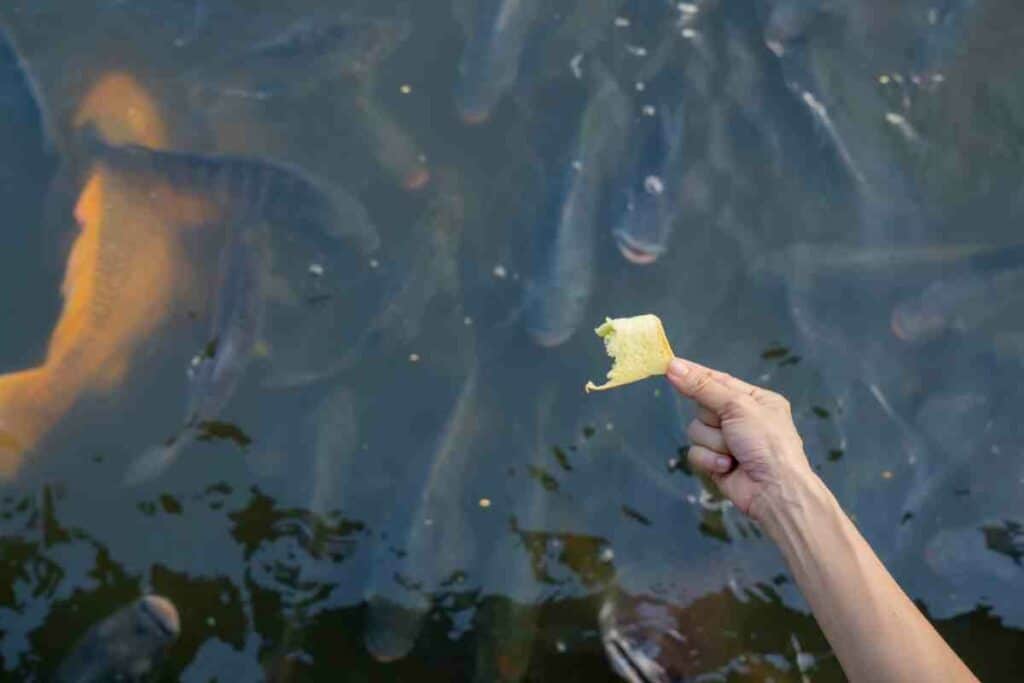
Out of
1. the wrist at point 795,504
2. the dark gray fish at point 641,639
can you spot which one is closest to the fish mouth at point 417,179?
the dark gray fish at point 641,639

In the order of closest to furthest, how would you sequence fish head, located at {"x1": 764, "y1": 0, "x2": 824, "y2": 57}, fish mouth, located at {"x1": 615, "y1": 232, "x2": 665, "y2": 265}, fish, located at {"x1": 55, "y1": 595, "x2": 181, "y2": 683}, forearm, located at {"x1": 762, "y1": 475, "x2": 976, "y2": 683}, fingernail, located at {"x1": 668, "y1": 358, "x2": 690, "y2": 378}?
forearm, located at {"x1": 762, "y1": 475, "x2": 976, "y2": 683}
fingernail, located at {"x1": 668, "y1": 358, "x2": 690, "y2": 378}
fish, located at {"x1": 55, "y1": 595, "x2": 181, "y2": 683}
fish mouth, located at {"x1": 615, "y1": 232, "x2": 665, "y2": 265}
fish head, located at {"x1": 764, "y1": 0, "x2": 824, "y2": 57}

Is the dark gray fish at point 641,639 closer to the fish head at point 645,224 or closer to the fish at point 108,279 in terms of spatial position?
the fish head at point 645,224

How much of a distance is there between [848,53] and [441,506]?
1415 millimetres

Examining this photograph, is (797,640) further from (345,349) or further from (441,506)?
(345,349)

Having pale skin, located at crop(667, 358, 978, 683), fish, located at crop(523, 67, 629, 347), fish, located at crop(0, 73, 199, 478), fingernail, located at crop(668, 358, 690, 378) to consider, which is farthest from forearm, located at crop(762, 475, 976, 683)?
fish, located at crop(0, 73, 199, 478)

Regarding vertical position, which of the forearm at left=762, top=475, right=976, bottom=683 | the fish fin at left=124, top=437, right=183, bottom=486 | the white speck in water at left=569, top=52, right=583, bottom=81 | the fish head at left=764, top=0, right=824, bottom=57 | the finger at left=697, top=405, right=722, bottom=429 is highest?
the fish head at left=764, top=0, right=824, bottom=57

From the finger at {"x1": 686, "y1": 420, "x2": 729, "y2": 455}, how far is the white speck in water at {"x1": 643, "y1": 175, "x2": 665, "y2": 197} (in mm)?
792

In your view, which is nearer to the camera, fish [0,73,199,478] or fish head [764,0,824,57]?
fish [0,73,199,478]

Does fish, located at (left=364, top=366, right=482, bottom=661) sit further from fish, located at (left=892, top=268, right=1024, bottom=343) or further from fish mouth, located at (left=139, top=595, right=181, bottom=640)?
fish, located at (left=892, top=268, right=1024, bottom=343)

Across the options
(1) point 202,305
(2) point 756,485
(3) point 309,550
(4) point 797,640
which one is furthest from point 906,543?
(1) point 202,305

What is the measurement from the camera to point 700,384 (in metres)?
1.81

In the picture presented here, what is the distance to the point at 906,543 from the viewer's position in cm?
245

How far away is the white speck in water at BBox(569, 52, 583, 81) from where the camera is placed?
254cm

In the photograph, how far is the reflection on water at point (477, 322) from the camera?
7.50 ft
